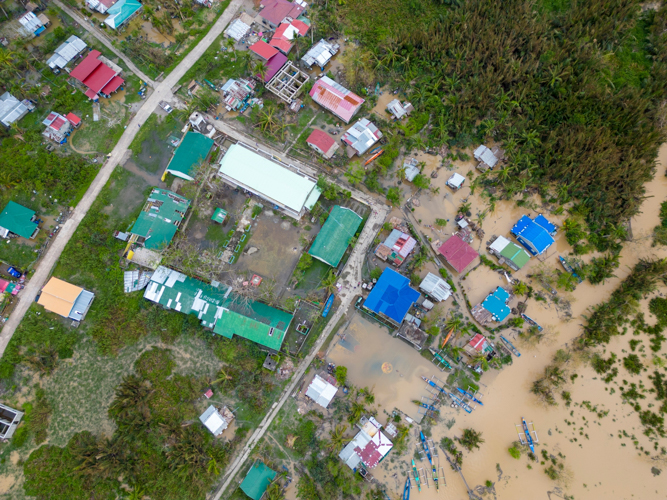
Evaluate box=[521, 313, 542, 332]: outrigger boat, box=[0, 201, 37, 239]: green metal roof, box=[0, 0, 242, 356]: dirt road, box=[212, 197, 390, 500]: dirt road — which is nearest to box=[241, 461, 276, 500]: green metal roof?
box=[212, 197, 390, 500]: dirt road

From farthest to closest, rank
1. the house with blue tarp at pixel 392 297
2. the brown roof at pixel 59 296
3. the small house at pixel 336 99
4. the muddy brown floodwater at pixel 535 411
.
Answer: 1. the small house at pixel 336 99
2. the house with blue tarp at pixel 392 297
3. the brown roof at pixel 59 296
4. the muddy brown floodwater at pixel 535 411

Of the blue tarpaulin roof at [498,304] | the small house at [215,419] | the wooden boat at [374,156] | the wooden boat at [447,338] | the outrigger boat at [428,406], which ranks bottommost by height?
the small house at [215,419]

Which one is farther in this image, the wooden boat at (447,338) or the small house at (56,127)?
the small house at (56,127)

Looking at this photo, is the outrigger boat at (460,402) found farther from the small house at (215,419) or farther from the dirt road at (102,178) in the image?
the dirt road at (102,178)

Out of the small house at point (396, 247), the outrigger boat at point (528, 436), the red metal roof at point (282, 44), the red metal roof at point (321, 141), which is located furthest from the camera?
the red metal roof at point (282, 44)

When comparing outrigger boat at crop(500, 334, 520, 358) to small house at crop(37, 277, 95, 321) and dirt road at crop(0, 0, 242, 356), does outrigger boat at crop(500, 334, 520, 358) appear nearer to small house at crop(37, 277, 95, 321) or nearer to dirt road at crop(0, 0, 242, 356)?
small house at crop(37, 277, 95, 321)

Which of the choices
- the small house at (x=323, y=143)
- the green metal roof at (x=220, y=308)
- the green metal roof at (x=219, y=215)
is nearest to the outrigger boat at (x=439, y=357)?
the green metal roof at (x=220, y=308)

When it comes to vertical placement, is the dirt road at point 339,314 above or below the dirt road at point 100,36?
below
